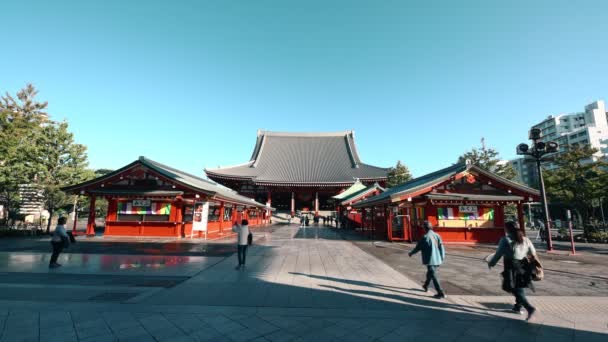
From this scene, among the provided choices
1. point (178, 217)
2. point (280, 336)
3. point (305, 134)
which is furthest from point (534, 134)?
point (305, 134)

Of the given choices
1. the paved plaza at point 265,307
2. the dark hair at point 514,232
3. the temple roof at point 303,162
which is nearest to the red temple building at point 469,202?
A: the paved plaza at point 265,307

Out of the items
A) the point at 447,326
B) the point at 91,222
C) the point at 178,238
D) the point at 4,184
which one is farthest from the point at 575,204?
the point at 4,184

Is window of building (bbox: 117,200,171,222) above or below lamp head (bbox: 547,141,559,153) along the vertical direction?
below

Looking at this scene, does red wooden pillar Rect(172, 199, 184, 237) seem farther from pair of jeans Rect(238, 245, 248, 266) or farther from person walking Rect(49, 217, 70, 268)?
pair of jeans Rect(238, 245, 248, 266)

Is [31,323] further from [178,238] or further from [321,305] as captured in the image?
[178,238]

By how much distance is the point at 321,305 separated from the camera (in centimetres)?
461

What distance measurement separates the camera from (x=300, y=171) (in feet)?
117

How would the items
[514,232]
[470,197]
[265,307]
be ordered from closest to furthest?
[514,232], [265,307], [470,197]

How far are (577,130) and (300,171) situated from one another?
68338 millimetres

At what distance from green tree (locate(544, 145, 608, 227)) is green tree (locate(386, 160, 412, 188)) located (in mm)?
20639

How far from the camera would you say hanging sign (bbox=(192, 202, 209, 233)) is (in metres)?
15.2

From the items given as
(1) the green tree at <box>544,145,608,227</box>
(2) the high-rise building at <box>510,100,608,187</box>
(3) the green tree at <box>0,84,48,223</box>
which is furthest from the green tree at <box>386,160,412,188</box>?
(3) the green tree at <box>0,84,48,223</box>

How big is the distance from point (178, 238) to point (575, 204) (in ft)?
91.3

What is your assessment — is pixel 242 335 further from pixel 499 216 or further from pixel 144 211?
pixel 499 216
